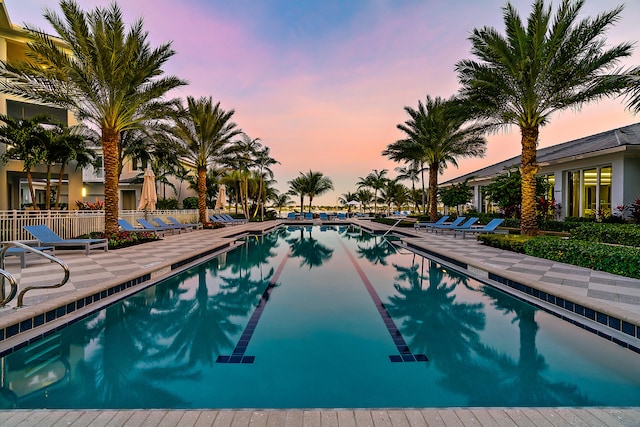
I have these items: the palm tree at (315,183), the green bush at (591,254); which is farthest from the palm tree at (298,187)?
the green bush at (591,254)

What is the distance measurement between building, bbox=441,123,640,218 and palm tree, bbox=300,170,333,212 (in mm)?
22873

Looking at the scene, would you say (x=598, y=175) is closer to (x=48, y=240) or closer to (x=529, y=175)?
(x=529, y=175)

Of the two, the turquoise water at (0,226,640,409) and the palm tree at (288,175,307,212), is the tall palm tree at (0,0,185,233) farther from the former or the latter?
the palm tree at (288,175,307,212)

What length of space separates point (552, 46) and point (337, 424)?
468 inches

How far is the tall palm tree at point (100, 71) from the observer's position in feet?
31.9

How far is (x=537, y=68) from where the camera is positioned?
395 inches

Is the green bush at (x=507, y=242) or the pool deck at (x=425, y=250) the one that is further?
the green bush at (x=507, y=242)

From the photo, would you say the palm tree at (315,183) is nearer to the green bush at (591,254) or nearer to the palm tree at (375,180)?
the palm tree at (375,180)

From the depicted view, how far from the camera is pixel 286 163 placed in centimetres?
3709

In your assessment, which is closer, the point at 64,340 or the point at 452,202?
the point at 64,340

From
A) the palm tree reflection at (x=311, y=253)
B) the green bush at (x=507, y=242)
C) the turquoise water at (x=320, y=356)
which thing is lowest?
the turquoise water at (x=320, y=356)

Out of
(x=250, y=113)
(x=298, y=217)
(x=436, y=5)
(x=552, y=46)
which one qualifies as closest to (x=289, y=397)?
(x=552, y=46)

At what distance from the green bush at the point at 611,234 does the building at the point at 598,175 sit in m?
4.16

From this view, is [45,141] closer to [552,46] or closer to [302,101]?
[302,101]
